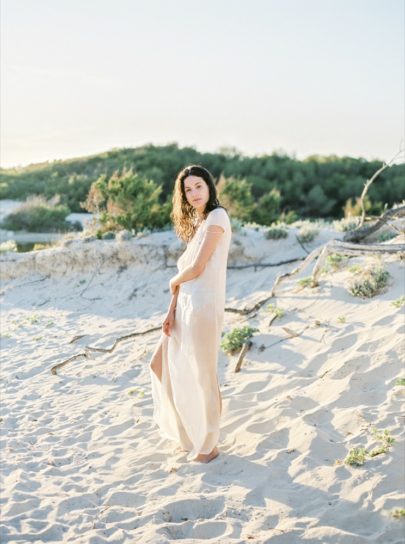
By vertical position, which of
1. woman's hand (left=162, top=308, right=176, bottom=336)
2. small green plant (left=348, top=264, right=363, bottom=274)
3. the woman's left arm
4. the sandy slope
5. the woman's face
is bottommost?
the sandy slope

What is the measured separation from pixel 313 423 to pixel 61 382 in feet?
11.2

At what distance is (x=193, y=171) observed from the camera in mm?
4766

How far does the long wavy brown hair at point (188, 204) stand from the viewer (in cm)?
478

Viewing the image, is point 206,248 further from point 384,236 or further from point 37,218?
point 37,218

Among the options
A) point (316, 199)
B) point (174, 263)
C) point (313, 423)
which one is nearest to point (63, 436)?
point (313, 423)

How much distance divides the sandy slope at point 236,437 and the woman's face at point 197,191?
1939mm

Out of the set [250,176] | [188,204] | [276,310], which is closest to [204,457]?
[188,204]

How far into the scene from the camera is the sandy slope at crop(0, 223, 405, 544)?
4.05 m

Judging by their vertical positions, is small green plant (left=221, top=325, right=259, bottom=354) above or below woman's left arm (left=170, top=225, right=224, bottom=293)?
below

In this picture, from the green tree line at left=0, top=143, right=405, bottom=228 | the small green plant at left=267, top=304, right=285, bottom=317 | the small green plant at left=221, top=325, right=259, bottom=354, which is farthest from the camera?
the green tree line at left=0, top=143, right=405, bottom=228

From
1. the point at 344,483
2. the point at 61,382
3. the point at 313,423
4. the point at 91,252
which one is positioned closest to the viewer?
the point at 344,483

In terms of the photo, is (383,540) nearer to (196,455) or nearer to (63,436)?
(196,455)

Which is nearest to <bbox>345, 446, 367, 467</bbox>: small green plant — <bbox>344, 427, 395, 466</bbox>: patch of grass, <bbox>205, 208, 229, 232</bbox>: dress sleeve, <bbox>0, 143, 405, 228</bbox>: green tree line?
<bbox>344, 427, 395, 466</bbox>: patch of grass

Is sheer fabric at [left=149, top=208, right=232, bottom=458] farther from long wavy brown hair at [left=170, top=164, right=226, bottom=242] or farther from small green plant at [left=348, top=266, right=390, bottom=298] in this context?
small green plant at [left=348, top=266, right=390, bottom=298]
